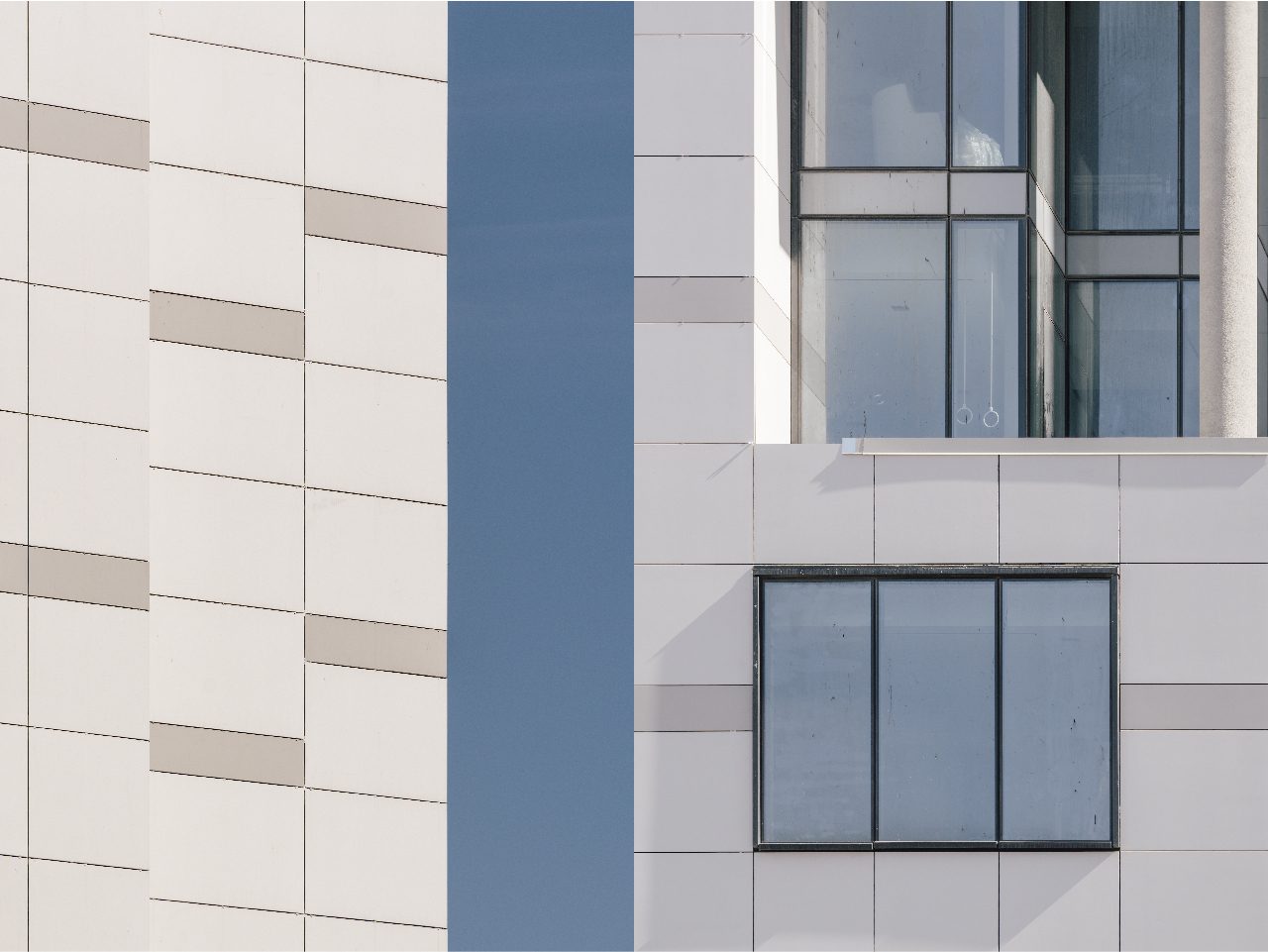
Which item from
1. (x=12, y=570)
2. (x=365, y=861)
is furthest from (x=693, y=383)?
(x=12, y=570)

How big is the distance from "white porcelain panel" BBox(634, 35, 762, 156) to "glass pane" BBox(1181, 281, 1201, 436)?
7.42 meters

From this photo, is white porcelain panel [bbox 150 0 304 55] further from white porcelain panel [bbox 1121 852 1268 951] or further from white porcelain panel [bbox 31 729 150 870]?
white porcelain panel [bbox 1121 852 1268 951]

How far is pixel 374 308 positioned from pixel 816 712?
305 inches

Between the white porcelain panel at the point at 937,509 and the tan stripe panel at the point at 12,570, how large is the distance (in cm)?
1089

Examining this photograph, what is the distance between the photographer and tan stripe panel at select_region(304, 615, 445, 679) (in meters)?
12.4

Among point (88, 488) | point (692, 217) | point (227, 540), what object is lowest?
point (227, 540)

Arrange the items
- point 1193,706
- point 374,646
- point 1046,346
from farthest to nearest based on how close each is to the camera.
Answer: point 1046,346 < point 374,646 < point 1193,706

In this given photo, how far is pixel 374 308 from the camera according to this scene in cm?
1272

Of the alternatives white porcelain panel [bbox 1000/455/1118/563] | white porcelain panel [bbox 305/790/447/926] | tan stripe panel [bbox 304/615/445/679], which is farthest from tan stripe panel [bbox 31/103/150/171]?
white porcelain panel [bbox 1000/455/1118/563]

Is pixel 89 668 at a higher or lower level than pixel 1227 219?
lower

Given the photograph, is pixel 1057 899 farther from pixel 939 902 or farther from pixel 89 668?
pixel 89 668

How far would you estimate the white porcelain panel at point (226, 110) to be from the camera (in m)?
12.5

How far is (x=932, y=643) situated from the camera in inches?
463

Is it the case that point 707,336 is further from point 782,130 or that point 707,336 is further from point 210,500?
point 210,500
